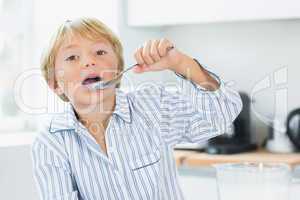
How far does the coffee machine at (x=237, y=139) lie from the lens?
221cm

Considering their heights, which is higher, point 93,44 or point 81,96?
point 93,44

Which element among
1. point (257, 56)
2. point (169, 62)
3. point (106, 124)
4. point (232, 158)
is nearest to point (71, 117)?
point (106, 124)

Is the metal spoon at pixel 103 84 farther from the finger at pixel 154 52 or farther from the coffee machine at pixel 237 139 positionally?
the coffee machine at pixel 237 139

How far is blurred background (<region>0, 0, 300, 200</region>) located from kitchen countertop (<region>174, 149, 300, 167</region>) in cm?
1

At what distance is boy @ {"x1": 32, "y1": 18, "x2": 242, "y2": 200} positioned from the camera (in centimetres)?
118

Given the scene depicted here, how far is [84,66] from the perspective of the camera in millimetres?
1182

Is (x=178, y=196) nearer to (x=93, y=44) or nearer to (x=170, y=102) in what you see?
(x=170, y=102)

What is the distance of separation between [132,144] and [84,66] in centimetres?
20

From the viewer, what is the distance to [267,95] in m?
2.42

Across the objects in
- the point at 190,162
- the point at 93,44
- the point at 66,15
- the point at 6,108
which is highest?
the point at 66,15

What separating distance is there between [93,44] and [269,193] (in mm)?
492

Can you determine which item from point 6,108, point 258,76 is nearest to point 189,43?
point 258,76

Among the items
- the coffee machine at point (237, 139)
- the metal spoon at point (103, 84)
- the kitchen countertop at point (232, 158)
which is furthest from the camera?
the coffee machine at point (237, 139)

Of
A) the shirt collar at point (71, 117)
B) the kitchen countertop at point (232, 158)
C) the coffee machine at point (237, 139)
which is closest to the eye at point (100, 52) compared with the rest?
the shirt collar at point (71, 117)
